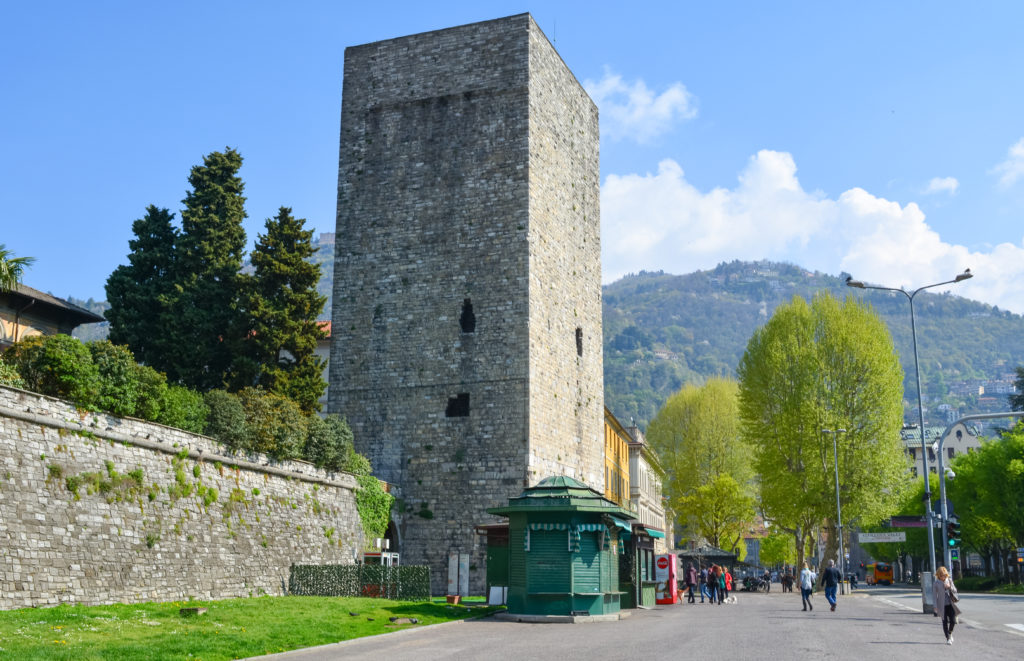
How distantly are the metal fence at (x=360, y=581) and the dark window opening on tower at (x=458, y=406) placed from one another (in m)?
7.02

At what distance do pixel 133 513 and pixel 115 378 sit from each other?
3379 mm

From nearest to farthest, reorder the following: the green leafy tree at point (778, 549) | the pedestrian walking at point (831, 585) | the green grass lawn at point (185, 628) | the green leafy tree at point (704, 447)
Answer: the green grass lawn at point (185, 628) → the pedestrian walking at point (831, 585) → the green leafy tree at point (704, 447) → the green leafy tree at point (778, 549)

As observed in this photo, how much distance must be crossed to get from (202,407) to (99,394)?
4.57 m

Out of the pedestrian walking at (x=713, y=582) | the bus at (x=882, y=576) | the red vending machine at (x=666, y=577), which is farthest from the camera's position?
the bus at (x=882, y=576)

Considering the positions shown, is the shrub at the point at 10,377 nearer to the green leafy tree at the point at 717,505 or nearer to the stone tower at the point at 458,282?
the stone tower at the point at 458,282

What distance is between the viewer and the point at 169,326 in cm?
3466

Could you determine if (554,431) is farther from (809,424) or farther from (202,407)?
(809,424)

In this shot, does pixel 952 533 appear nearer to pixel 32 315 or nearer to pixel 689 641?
pixel 689 641

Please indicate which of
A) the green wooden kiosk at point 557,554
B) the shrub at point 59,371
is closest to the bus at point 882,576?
the green wooden kiosk at point 557,554

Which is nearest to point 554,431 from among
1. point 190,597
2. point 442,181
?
point 442,181

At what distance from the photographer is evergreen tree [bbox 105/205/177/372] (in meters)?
35.3

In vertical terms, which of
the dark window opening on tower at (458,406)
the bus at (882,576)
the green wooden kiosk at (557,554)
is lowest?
the bus at (882,576)

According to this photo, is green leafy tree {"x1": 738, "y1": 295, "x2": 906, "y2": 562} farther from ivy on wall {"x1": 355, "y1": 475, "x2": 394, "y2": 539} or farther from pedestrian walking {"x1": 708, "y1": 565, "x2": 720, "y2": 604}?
ivy on wall {"x1": 355, "y1": 475, "x2": 394, "y2": 539}

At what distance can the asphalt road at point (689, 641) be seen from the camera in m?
14.5
